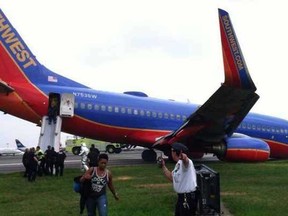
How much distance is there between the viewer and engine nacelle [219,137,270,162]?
77.6 ft

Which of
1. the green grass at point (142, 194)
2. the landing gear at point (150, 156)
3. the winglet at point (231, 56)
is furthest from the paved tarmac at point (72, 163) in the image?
the winglet at point (231, 56)

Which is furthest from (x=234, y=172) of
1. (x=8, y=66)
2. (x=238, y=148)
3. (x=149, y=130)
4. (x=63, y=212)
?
(x=8, y=66)

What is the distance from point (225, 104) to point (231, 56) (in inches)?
147

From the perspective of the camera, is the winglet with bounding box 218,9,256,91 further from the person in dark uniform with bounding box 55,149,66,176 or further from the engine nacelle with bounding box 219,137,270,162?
the person in dark uniform with bounding box 55,149,66,176

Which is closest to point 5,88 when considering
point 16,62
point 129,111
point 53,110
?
point 16,62

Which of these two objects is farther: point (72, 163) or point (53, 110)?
point (72, 163)

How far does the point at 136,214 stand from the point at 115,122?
15624 millimetres

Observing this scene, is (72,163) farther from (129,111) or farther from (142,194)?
(142,194)

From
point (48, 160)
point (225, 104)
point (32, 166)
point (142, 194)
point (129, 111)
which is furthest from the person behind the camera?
point (129, 111)

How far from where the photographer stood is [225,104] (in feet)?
73.1

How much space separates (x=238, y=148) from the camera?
23.7 meters

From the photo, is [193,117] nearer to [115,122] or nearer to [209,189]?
[115,122]

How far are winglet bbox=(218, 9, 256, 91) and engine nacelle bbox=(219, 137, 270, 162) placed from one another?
198 inches

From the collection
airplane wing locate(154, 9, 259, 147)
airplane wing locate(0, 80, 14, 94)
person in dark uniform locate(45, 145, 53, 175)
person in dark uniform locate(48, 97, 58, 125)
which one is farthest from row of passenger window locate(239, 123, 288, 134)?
airplane wing locate(0, 80, 14, 94)
